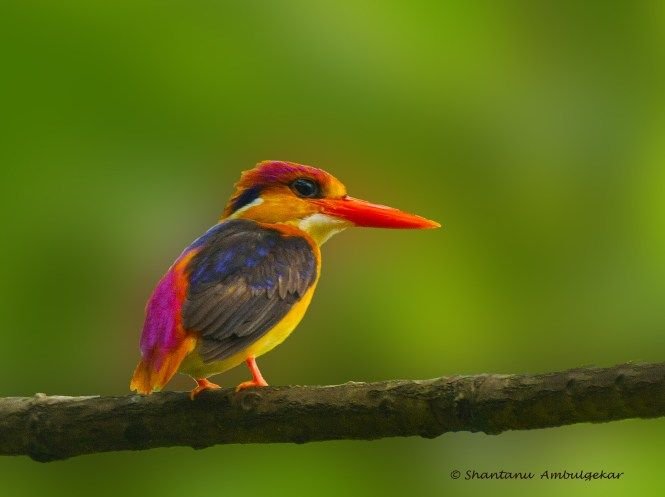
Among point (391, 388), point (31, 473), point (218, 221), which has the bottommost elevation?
point (31, 473)

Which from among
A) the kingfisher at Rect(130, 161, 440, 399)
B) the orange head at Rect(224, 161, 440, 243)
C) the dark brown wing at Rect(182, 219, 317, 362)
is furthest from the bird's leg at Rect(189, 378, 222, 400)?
the orange head at Rect(224, 161, 440, 243)

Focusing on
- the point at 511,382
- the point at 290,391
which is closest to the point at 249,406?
the point at 290,391

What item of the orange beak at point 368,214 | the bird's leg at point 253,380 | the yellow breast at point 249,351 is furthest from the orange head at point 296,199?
the bird's leg at point 253,380

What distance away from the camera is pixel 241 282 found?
2.18 metres

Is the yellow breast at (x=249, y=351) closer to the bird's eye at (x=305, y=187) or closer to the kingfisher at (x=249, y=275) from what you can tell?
the kingfisher at (x=249, y=275)

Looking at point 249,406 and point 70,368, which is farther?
point 70,368

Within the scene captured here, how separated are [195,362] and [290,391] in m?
0.20

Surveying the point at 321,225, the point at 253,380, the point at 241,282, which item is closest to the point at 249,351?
the point at 253,380

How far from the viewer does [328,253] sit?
9.56ft

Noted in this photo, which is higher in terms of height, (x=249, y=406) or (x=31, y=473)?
(x=249, y=406)

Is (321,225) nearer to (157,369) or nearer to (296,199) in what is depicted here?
(296,199)

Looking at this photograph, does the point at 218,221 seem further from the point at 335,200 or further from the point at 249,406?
the point at 249,406

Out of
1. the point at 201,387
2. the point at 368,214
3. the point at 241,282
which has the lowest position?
the point at 201,387

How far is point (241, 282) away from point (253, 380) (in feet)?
0.69
